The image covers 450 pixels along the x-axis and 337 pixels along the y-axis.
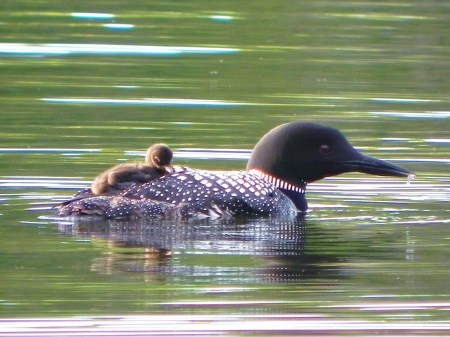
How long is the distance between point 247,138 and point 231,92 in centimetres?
227

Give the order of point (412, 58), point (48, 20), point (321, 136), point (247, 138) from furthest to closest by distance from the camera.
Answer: point (48, 20)
point (412, 58)
point (247, 138)
point (321, 136)

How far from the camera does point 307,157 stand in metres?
10.7

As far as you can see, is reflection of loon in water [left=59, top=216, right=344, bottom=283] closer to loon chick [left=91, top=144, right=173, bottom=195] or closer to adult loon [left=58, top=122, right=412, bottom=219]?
adult loon [left=58, top=122, right=412, bottom=219]

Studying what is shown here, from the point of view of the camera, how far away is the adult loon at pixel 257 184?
965 centimetres

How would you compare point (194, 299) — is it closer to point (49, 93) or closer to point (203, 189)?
point (203, 189)

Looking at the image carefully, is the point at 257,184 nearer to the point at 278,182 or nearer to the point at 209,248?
the point at 278,182

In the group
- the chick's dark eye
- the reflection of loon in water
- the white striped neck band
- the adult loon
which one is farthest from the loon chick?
the chick's dark eye

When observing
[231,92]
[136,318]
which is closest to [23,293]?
[136,318]

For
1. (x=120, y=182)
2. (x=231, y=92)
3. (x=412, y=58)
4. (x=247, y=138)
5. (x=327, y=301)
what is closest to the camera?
(x=327, y=301)

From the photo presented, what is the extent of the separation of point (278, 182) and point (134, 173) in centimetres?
126

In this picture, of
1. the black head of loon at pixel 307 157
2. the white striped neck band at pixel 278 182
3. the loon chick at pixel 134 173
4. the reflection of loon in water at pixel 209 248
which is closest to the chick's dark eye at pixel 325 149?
the black head of loon at pixel 307 157

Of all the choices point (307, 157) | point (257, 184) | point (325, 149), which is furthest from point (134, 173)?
point (325, 149)

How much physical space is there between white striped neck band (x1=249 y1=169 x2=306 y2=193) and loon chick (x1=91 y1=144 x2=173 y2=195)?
0.93m

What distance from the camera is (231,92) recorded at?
48.3ft
